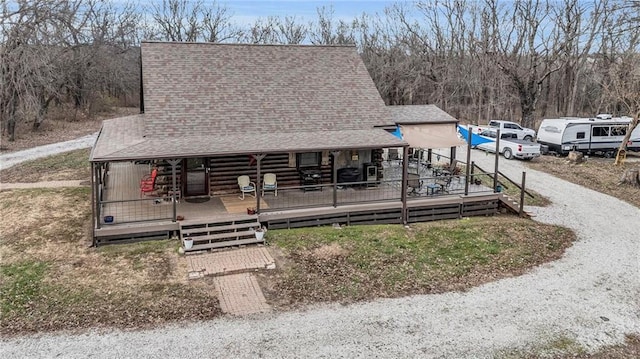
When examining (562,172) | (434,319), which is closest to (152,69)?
(434,319)

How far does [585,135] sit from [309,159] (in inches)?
897

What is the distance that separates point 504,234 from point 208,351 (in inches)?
436

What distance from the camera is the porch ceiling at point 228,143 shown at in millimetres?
14711

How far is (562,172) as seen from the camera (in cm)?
2806

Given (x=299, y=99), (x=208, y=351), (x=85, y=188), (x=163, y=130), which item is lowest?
(x=208, y=351)

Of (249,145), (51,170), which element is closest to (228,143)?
(249,145)

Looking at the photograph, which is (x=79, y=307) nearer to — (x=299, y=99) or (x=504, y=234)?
(x=299, y=99)

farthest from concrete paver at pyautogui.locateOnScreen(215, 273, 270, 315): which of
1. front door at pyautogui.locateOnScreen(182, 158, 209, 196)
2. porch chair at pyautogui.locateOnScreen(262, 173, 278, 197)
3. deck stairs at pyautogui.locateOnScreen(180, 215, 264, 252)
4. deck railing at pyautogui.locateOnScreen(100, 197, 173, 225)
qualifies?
front door at pyautogui.locateOnScreen(182, 158, 209, 196)

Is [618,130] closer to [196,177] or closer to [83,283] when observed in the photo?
[196,177]

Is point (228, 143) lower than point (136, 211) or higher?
higher

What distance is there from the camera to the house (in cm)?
1520

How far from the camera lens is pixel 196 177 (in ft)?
57.9

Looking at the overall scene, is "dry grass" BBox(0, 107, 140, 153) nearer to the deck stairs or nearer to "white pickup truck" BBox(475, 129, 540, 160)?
the deck stairs

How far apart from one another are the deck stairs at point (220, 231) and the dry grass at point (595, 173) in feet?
57.4
